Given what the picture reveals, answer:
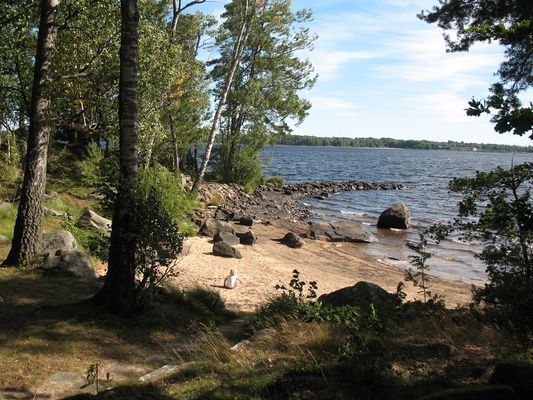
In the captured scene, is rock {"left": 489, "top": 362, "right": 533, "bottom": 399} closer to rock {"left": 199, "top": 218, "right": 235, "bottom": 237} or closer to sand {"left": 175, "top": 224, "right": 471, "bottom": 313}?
sand {"left": 175, "top": 224, "right": 471, "bottom": 313}

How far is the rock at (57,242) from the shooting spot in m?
10.6

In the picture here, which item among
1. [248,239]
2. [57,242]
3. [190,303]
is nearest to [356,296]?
[190,303]

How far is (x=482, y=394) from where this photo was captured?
3.65m

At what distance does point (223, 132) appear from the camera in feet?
124

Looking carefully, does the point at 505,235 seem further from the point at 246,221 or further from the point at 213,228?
the point at 246,221

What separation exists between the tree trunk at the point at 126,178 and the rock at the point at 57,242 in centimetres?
331

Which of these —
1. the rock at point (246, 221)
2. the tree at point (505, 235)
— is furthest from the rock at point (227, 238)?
the tree at point (505, 235)

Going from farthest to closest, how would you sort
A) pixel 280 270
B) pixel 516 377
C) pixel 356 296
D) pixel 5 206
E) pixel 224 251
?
pixel 224 251 < pixel 280 270 < pixel 5 206 < pixel 356 296 < pixel 516 377

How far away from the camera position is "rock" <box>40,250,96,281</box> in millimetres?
9820

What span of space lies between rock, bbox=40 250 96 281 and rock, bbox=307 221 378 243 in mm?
15572

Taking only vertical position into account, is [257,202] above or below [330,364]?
below

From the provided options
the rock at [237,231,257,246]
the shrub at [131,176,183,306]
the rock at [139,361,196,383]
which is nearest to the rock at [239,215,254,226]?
the rock at [237,231,257,246]

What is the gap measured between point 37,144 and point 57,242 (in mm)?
2531

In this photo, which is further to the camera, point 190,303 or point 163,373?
point 190,303
